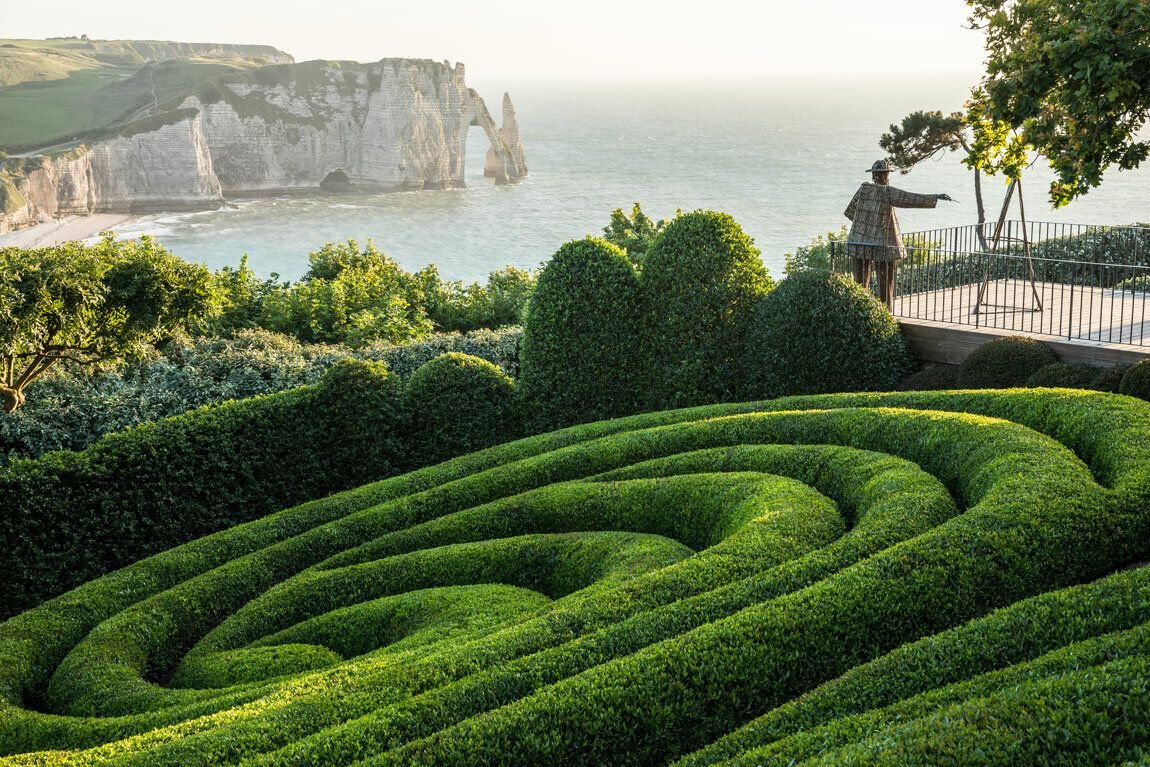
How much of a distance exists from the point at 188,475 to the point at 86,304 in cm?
413

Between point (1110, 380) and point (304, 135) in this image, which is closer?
point (1110, 380)

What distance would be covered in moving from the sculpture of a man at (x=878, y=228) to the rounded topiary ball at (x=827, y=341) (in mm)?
1571

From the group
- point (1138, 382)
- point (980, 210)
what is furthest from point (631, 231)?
point (1138, 382)

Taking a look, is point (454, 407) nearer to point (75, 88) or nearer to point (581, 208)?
point (581, 208)

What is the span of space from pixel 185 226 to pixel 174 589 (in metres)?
99.9

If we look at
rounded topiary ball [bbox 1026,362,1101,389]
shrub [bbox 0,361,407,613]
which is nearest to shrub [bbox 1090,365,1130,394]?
rounded topiary ball [bbox 1026,362,1101,389]

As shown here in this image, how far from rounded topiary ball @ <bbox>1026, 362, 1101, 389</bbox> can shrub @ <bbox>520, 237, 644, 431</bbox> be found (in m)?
5.88

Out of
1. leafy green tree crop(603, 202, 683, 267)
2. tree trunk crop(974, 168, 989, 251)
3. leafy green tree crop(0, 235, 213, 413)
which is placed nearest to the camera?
leafy green tree crop(0, 235, 213, 413)

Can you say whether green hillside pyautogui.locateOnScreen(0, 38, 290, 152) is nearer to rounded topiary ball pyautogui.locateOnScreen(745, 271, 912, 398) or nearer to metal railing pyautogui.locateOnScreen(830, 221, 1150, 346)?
metal railing pyautogui.locateOnScreen(830, 221, 1150, 346)

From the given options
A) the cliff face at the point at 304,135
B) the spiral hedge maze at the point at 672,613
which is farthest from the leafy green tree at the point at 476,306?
the cliff face at the point at 304,135

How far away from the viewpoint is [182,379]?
1625 cm

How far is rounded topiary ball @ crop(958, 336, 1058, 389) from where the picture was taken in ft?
46.1

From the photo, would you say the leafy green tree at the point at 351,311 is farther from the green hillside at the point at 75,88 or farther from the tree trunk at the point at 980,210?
the green hillside at the point at 75,88

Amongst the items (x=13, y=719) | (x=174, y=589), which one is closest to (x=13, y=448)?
(x=174, y=589)
